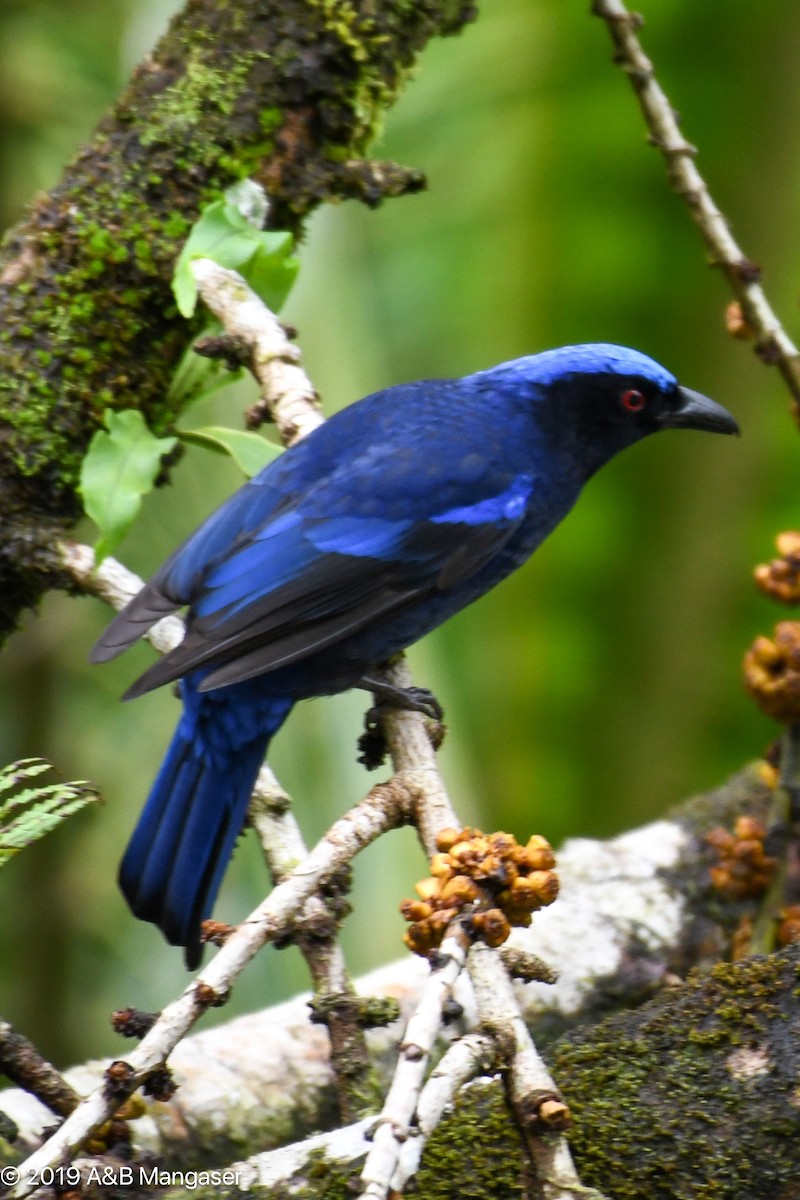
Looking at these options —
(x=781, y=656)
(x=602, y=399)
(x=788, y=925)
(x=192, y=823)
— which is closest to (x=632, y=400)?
(x=602, y=399)

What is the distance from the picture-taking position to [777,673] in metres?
2.71

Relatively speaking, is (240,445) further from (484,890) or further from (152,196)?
(484,890)

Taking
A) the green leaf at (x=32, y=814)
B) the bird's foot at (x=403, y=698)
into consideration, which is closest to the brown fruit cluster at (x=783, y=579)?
the bird's foot at (x=403, y=698)

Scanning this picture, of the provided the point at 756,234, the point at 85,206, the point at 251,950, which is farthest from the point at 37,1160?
the point at 756,234

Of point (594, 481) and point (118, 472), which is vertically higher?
point (594, 481)

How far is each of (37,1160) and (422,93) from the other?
4219mm

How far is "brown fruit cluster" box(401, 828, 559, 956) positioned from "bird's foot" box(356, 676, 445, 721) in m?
0.83

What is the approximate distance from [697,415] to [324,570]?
1.11 m

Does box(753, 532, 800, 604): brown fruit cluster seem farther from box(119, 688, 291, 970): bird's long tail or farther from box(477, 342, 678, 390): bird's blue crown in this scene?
box(119, 688, 291, 970): bird's long tail

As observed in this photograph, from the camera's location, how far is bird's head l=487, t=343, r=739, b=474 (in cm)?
339

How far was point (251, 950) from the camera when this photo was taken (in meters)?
1.91

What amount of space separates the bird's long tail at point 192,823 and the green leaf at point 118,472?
1.35 feet

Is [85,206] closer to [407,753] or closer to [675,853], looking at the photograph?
[407,753]

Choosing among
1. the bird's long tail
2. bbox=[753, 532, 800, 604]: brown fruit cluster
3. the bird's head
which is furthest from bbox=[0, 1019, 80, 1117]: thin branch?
the bird's head
